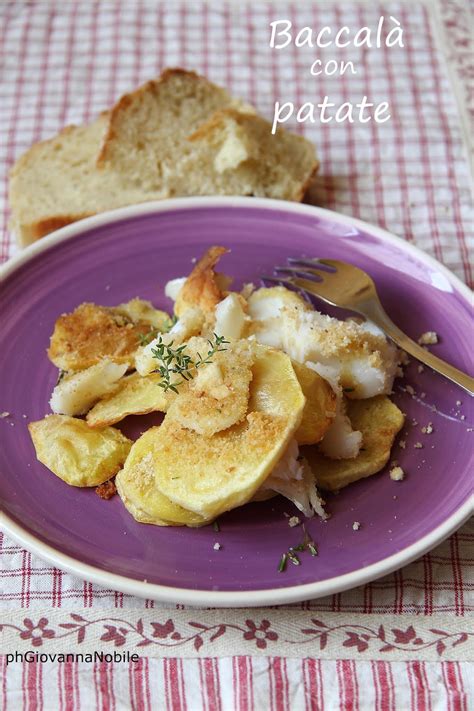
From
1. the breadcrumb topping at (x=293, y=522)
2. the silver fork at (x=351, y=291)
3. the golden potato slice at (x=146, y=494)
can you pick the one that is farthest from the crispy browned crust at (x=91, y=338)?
the breadcrumb topping at (x=293, y=522)

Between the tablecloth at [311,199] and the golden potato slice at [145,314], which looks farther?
the golden potato slice at [145,314]

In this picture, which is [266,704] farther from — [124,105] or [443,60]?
[443,60]

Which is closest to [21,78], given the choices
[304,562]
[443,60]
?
[443,60]

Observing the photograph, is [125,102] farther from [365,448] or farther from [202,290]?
[365,448]

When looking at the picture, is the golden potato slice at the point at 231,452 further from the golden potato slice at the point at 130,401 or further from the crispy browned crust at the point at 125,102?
Answer: the crispy browned crust at the point at 125,102

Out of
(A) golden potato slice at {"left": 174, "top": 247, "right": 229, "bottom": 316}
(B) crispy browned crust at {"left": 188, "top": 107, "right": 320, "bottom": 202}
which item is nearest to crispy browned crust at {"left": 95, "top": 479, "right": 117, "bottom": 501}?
(A) golden potato slice at {"left": 174, "top": 247, "right": 229, "bottom": 316}

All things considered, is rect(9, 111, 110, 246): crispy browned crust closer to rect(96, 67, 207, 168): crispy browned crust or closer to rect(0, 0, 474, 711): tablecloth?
rect(0, 0, 474, 711): tablecloth
